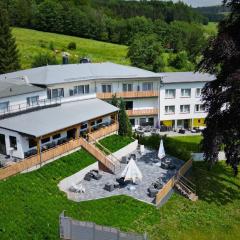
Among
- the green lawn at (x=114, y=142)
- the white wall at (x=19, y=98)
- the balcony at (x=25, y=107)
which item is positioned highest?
the white wall at (x=19, y=98)

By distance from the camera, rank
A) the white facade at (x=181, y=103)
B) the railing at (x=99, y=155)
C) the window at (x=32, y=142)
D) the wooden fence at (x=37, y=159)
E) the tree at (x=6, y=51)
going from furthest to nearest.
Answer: the tree at (x=6, y=51)
the white facade at (x=181, y=103)
the railing at (x=99, y=155)
the window at (x=32, y=142)
the wooden fence at (x=37, y=159)

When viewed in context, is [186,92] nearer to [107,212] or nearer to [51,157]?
[51,157]

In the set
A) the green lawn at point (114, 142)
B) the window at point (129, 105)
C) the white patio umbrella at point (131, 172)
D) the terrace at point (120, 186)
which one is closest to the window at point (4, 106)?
the terrace at point (120, 186)

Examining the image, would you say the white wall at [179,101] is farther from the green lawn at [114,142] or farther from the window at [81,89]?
the green lawn at [114,142]

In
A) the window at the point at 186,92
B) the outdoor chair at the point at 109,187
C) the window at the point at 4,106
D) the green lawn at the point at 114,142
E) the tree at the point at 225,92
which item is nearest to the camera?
the tree at the point at 225,92

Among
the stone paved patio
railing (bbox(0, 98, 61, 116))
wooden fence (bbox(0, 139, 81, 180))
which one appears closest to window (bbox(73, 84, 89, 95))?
railing (bbox(0, 98, 61, 116))

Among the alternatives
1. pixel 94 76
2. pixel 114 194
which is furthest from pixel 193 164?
pixel 94 76

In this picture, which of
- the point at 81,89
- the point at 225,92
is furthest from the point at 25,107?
the point at 225,92
